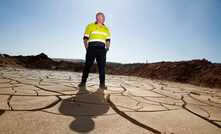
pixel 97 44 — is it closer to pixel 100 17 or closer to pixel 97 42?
pixel 97 42

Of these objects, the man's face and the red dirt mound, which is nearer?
the man's face

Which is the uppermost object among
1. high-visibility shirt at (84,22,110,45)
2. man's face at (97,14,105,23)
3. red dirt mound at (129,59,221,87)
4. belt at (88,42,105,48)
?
man's face at (97,14,105,23)

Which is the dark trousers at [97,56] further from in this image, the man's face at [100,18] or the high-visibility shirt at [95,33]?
the man's face at [100,18]

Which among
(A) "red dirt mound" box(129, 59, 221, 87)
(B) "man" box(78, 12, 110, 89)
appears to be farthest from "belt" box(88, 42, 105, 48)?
(A) "red dirt mound" box(129, 59, 221, 87)

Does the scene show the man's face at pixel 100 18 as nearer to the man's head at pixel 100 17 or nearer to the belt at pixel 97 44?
the man's head at pixel 100 17

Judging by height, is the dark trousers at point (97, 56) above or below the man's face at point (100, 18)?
below

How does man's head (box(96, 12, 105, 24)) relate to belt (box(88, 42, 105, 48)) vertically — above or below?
above

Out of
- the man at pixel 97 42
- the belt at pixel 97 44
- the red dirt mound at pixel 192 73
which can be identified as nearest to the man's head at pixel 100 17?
the man at pixel 97 42

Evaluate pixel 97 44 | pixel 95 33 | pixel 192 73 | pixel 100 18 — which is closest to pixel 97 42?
pixel 97 44

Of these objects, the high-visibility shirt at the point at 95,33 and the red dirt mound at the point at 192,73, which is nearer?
the high-visibility shirt at the point at 95,33

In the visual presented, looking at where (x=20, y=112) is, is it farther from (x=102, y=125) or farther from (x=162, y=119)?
(x=162, y=119)

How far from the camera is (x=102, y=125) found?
812 mm

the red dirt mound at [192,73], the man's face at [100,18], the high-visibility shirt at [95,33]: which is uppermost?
the man's face at [100,18]

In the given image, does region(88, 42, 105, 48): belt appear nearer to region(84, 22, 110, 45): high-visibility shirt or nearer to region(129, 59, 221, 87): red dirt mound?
region(84, 22, 110, 45): high-visibility shirt
